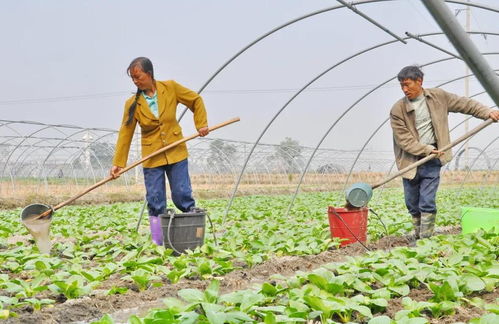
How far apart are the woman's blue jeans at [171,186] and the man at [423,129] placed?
2221 millimetres

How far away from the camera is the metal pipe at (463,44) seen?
4.07 ft

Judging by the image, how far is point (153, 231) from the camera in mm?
5551

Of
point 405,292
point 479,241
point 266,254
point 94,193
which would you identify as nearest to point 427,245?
point 479,241

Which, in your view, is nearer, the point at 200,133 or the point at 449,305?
the point at 449,305

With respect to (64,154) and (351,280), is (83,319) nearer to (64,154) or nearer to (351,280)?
(351,280)

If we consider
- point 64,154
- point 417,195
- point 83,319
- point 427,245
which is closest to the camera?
point 83,319

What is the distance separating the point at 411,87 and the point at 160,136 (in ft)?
8.36

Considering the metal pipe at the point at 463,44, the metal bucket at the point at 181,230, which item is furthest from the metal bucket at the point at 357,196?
the metal pipe at the point at 463,44

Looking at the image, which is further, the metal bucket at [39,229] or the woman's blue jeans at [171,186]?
the woman's blue jeans at [171,186]

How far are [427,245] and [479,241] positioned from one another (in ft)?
1.64

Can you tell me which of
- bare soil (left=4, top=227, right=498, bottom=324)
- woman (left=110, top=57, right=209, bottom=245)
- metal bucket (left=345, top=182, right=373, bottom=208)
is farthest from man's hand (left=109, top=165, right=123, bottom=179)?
metal bucket (left=345, top=182, right=373, bottom=208)

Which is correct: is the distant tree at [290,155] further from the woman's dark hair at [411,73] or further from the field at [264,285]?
the field at [264,285]

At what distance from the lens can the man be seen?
5660 millimetres

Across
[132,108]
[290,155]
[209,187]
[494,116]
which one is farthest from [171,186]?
[290,155]
